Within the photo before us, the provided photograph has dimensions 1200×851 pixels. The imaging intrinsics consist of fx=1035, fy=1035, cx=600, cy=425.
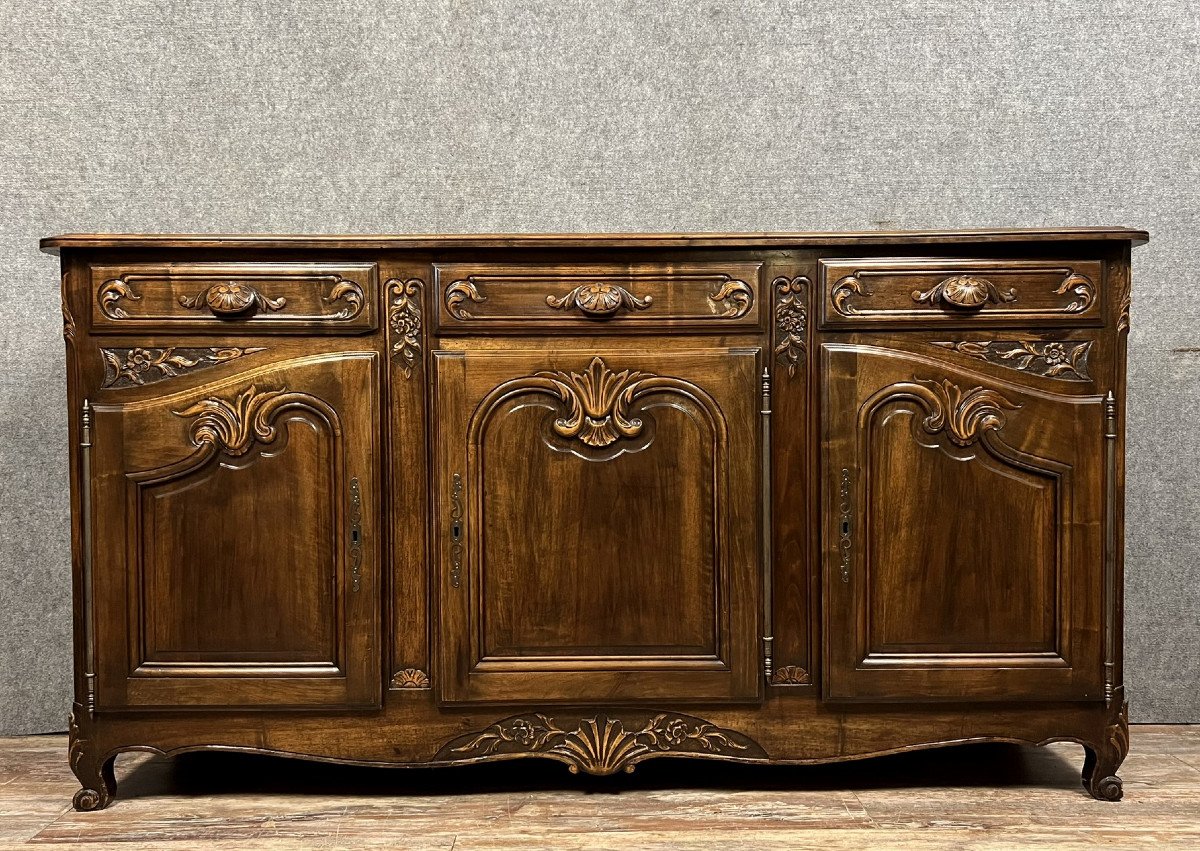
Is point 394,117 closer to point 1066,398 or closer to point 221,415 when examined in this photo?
point 221,415

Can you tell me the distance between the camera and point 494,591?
1.82 m

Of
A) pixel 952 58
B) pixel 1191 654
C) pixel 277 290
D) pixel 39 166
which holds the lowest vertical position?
pixel 1191 654

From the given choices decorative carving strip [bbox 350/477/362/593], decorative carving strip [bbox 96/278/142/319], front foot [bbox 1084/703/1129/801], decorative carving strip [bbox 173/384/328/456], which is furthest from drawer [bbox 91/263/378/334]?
front foot [bbox 1084/703/1129/801]

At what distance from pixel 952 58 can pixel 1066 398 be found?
0.97m

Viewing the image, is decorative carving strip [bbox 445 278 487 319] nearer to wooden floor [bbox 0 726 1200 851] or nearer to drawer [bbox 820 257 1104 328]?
drawer [bbox 820 257 1104 328]

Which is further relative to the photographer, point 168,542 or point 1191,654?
point 1191,654

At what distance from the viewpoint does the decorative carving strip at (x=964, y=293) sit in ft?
5.85

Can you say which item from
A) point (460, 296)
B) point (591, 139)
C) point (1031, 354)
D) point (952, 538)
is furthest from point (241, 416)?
point (1031, 354)

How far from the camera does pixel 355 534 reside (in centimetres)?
180

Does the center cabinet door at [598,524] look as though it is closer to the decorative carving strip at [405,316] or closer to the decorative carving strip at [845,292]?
the decorative carving strip at [405,316]

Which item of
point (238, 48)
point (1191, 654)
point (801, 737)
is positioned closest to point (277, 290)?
point (238, 48)

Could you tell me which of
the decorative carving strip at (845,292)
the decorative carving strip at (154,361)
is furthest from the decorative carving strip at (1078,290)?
the decorative carving strip at (154,361)

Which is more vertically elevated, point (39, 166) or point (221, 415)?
point (39, 166)

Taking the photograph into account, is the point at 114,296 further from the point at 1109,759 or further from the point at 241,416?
the point at 1109,759
